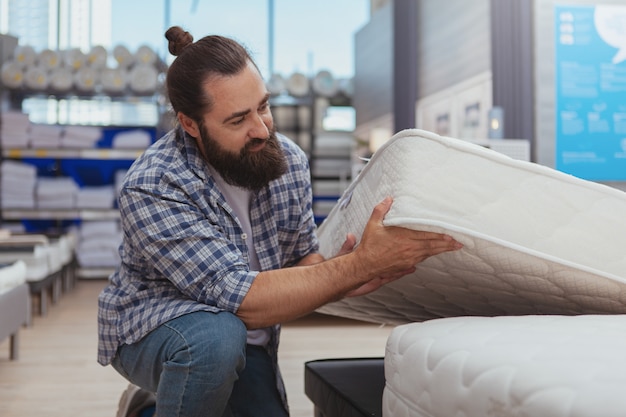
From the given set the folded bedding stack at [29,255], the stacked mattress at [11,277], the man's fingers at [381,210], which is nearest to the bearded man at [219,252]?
the man's fingers at [381,210]

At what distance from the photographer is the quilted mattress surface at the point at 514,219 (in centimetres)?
96

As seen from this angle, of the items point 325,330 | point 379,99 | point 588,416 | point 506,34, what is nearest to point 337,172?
point 379,99

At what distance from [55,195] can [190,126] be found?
16.1ft

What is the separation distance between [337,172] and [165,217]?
470cm

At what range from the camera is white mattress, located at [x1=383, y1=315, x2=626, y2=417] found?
23.8 inches

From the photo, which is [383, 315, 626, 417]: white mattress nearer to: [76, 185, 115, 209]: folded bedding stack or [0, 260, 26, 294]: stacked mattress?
[0, 260, 26, 294]: stacked mattress

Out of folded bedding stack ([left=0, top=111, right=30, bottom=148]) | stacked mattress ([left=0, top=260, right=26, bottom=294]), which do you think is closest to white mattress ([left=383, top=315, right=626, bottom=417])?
stacked mattress ([left=0, top=260, right=26, bottom=294])

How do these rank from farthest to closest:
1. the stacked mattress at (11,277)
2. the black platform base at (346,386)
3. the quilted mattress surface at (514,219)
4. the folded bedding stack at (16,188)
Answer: the folded bedding stack at (16,188) → the stacked mattress at (11,277) → the black platform base at (346,386) → the quilted mattress surface at (514,219)

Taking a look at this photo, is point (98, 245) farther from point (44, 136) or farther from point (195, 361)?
point (195, 361)

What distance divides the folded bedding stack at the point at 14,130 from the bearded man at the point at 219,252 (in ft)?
16.0

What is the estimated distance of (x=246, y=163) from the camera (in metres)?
1.47

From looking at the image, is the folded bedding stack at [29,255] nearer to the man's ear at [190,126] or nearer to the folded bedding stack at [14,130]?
the folded bedding stack at [14,130]

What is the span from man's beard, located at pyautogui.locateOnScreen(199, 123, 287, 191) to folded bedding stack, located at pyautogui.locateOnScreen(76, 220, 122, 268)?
15.5 feet

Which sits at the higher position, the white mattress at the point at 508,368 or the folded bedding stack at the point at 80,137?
the folded bedding stack at the point at 80,137
